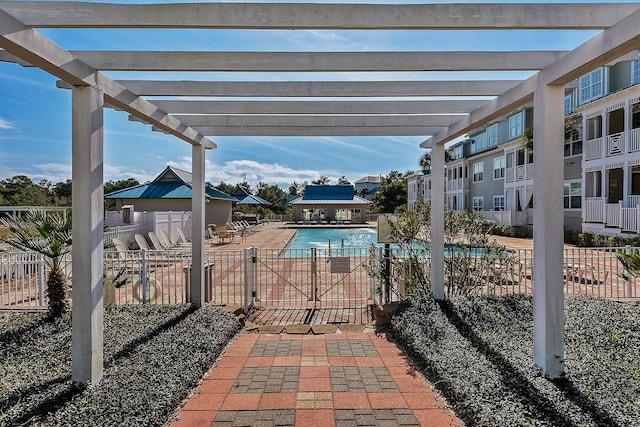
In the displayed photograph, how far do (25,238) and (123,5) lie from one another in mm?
3752

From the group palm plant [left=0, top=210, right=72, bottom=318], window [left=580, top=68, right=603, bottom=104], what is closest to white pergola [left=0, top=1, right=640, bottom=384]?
palm plant [left=0, top=210, right=72, bottom=318]

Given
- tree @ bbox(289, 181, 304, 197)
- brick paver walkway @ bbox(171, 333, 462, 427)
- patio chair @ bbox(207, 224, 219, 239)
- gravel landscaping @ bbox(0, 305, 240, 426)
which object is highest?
tree @ bbox(289, 181, 304, 197)

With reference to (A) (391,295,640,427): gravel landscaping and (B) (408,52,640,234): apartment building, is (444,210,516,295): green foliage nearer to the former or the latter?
(A) (391,295,640,427): gravel landscaping

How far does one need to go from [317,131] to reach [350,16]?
331 centimetres

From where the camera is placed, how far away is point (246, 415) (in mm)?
3018

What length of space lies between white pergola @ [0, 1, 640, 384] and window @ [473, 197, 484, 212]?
25483 mm

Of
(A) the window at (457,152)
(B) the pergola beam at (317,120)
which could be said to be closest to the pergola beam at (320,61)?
(B) the pergola beam at (317,120)

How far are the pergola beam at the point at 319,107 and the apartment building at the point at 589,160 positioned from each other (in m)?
13.0

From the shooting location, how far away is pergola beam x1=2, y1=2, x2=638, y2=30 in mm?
2678

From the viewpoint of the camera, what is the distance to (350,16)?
275 cm

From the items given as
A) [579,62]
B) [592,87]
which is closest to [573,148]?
[592,87]

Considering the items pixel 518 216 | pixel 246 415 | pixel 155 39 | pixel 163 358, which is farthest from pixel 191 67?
pixel 518 216

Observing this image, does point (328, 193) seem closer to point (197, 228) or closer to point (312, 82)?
point (197, 228)

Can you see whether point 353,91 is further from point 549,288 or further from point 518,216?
point 518,216
